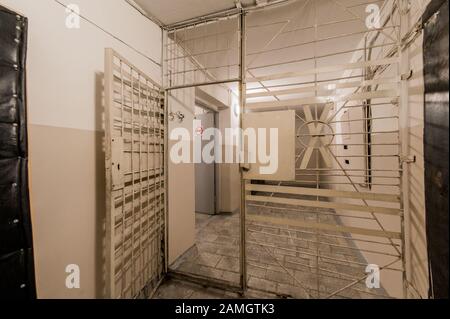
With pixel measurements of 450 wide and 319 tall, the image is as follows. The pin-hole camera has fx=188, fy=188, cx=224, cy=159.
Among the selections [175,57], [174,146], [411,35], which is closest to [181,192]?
[174,146]

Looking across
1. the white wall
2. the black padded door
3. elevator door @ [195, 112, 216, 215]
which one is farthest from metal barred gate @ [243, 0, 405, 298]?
elevator door @ [195, 112, 216, 215]

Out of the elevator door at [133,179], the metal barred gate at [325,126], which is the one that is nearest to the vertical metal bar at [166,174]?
the elevator door at [133,179]

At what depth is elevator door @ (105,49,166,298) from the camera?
1194 mm

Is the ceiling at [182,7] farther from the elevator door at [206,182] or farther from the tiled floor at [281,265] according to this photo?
the elevator door at [206,182]

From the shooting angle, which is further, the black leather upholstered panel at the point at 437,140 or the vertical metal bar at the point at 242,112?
the vertical metal bar at the point at 242,112

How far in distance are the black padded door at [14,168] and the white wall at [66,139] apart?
0.14m

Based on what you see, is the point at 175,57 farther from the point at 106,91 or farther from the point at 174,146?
the point at 106,91

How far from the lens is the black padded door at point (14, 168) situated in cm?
80

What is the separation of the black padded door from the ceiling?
1124 mm

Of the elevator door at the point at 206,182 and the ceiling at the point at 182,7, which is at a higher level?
the ceiling at the point at 182,7

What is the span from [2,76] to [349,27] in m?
2.77

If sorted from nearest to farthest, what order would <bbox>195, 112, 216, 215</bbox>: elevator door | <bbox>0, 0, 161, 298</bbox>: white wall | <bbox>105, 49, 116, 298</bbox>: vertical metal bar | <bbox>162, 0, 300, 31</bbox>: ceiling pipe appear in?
<bbox>0, 0, 161, 298</bbox>: white wall < <bbox>105, 49, 116, 298</bbox>: vertical metal bar < <bbox>162, 0, 300, 31</bbox>: ceiling pipe < <bbox>195, 112, 216, 215</bbox>: elevator door

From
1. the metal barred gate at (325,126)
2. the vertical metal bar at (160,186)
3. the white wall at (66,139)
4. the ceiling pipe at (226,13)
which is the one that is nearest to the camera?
the white wall at (66,139)

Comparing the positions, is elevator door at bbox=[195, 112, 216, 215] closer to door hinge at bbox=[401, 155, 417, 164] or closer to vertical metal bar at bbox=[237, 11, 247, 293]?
vertical metal bar at bbox=[237, 11, 247, 293]
